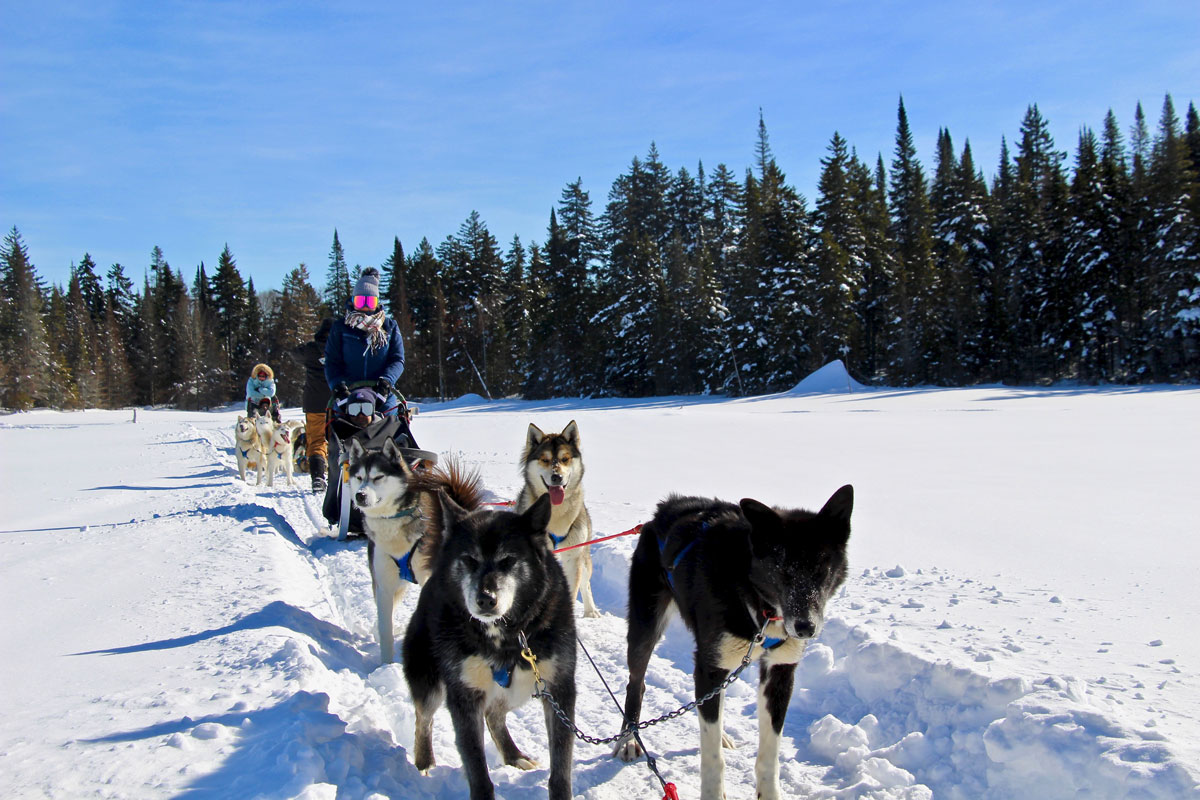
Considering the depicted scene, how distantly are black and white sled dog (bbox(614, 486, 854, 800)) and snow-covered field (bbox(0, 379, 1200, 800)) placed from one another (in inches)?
15.9

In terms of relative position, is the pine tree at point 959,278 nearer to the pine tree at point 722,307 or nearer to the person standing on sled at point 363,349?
the pine tree at point 722,307

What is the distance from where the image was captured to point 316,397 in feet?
33.3

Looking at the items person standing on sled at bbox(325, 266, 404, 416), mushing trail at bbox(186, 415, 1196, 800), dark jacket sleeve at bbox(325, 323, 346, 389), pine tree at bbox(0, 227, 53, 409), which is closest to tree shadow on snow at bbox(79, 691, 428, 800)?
mushing trail at bbox(186, 415, 1196, 800)

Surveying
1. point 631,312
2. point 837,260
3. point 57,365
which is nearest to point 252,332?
point 57,365

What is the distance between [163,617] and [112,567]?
62.7 inches

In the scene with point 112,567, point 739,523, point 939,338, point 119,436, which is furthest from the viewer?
point 939,338

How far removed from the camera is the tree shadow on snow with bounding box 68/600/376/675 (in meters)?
3.89

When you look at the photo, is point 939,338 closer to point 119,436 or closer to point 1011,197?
point 1011,197

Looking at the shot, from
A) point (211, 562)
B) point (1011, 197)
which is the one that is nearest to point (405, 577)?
point (211, 562)

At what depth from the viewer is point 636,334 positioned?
42.9m

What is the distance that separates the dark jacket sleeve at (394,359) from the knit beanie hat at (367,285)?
0.38 meters

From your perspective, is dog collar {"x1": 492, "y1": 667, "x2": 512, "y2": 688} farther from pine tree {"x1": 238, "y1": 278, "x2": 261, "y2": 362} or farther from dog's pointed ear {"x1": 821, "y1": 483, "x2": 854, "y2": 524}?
pine tree {"x1": 238, "y1": 278, "x2": 261, "y2": 362}

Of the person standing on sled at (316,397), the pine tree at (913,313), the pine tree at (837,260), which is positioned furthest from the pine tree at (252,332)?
the person standing on sled at (316,397)

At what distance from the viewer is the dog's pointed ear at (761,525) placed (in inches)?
104
